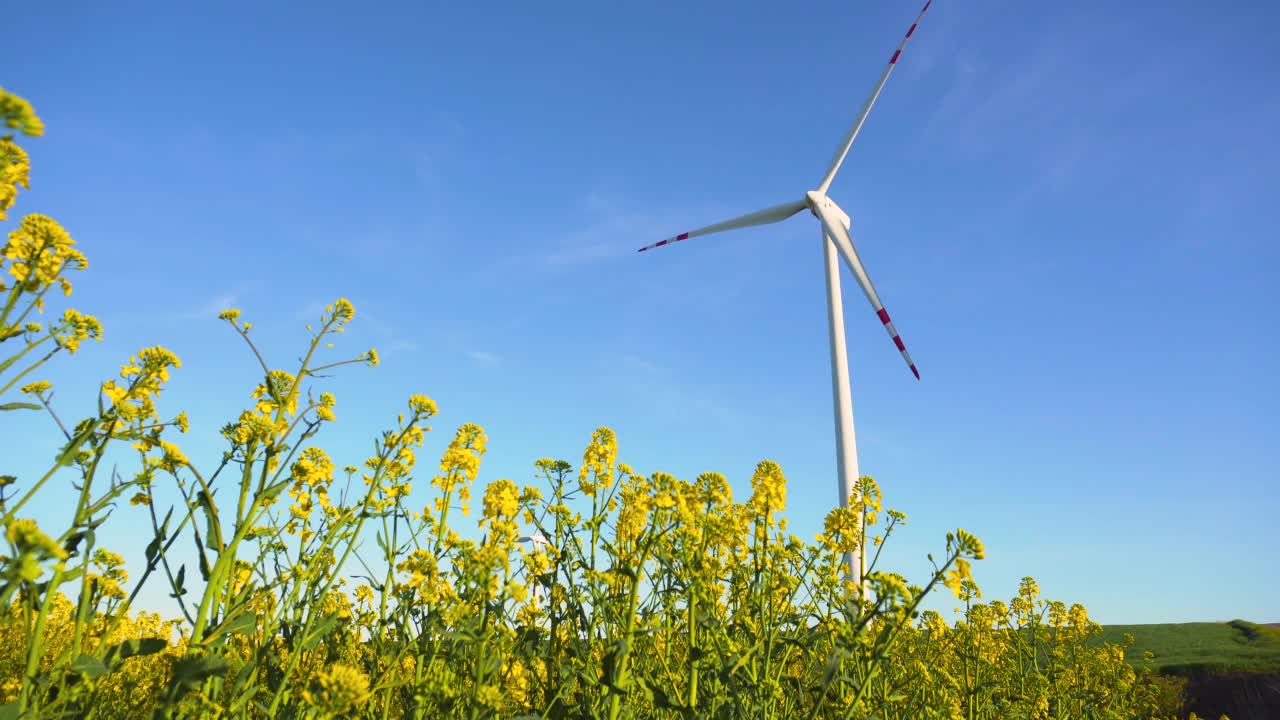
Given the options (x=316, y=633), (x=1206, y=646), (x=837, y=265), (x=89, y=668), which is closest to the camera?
Result: (x=89, y=668)

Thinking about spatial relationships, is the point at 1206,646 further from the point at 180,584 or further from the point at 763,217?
the point at 180,584

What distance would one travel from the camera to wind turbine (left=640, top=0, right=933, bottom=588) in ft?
67.7

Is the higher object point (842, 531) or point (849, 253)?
point (849, 253)

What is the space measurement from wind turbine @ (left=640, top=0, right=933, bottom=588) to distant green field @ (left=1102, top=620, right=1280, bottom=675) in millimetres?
7500

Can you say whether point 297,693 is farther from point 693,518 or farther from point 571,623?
point 693,518

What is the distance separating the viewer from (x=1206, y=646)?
100 feet

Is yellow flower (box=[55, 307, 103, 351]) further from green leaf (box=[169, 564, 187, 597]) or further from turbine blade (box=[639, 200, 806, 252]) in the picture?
turbine blade (box=[639, 200, 806, 252])

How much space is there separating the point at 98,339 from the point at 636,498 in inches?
121

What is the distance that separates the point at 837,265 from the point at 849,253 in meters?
0.72

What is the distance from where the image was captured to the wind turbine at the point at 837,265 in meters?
20.6

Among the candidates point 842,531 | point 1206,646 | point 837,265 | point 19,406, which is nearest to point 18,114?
point 19,406

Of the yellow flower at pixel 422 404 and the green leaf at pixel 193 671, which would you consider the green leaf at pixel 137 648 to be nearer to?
the green leaf at pixel 193 671

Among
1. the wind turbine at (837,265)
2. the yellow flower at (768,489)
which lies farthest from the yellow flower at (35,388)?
the wind turbine at (837,265)

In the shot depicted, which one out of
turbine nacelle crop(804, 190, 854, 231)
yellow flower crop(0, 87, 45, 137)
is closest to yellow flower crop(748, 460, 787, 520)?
yellow flower crop(0, 87, 45, 137)
